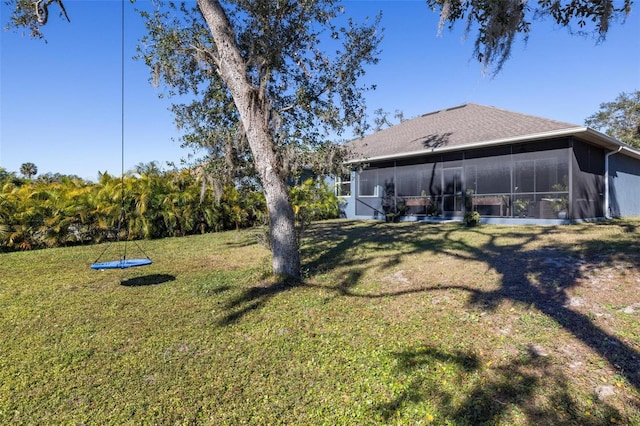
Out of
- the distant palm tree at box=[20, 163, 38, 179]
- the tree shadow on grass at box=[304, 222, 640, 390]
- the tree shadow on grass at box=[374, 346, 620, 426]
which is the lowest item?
the tree shadow on grass at box=[374, 346, 620, 426]

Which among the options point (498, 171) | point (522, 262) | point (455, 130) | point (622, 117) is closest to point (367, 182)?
point (455, 130)

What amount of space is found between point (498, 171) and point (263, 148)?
951cm

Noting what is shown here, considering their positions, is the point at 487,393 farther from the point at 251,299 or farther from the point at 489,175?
the point at 489,175

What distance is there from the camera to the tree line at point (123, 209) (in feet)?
29.0

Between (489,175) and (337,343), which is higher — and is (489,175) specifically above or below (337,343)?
above

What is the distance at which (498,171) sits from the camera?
39.6ft

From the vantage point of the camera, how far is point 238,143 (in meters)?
6.86

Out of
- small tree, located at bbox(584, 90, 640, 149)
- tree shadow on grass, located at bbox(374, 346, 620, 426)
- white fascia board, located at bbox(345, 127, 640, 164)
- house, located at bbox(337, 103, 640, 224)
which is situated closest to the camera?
tree shadow on grass, located at bbox(374, 346, 620, 426)

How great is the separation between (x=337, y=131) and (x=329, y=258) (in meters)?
2.94

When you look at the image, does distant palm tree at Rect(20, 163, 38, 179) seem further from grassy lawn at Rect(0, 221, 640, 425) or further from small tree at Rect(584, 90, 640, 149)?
small tree at Rect(584, 90, 640, 149)

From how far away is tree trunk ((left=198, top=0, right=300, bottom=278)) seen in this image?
5617mm

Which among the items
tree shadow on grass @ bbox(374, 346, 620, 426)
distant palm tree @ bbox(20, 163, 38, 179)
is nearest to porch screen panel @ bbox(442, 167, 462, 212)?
tree shadow on grass @ bbox(374, 346, 620, 426)

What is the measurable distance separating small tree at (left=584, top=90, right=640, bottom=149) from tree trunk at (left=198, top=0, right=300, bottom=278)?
99.7ft

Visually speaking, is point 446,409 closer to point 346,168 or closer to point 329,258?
point 329,258
